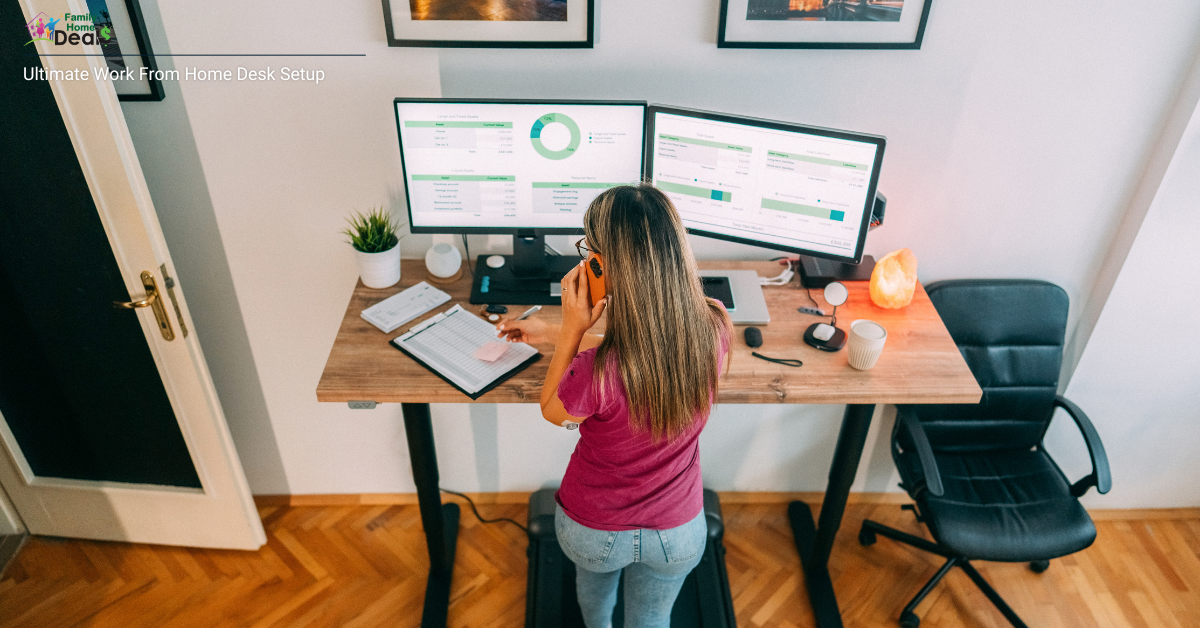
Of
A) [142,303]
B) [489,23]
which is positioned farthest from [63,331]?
[489,23]

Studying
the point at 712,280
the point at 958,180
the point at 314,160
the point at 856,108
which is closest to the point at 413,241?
the point at 314,160

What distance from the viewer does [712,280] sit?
2037 millimetres

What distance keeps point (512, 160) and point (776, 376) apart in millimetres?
862

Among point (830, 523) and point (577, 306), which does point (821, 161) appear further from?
point (830, 523)

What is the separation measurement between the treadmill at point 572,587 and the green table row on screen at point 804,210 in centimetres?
113

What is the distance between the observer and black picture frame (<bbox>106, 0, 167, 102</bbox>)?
1770mm

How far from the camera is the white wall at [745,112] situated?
1865 mm

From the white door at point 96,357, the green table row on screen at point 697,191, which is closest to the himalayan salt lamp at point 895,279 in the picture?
the green table row on screen at point 697,191

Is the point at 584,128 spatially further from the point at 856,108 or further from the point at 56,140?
the point at 56,140

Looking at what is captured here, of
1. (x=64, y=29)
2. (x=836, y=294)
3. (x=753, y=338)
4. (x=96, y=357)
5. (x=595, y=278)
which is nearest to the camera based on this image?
(x=595, y=278)

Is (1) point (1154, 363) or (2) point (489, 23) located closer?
(2) point (489, 23)

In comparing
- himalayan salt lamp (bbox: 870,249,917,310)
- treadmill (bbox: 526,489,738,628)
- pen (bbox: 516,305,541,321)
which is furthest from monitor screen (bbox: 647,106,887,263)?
treadmill (bbox: 526,489,738,628)

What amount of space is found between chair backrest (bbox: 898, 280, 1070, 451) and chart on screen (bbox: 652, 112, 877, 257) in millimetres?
518

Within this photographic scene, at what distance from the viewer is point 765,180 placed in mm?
1875
